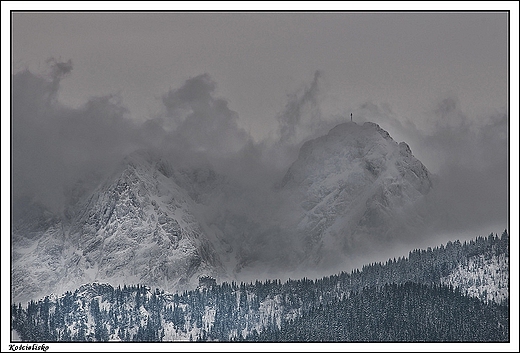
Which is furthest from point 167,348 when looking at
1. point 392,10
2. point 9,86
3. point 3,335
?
point 392,10

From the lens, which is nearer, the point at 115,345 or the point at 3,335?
the point at 3,335

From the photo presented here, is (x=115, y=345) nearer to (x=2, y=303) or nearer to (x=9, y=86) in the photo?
(x=2, y=303)

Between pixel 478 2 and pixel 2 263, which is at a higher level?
pixel 478 2

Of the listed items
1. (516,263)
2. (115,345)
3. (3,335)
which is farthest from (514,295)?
(3,335)

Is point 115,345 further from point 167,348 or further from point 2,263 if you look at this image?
point 2,263

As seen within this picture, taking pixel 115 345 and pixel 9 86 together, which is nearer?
pixel 9 86

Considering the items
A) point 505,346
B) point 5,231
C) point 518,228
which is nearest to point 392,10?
point 518,228

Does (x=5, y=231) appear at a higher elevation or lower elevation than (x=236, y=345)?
higher

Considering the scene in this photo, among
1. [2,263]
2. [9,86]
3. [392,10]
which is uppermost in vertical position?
[392,10]
